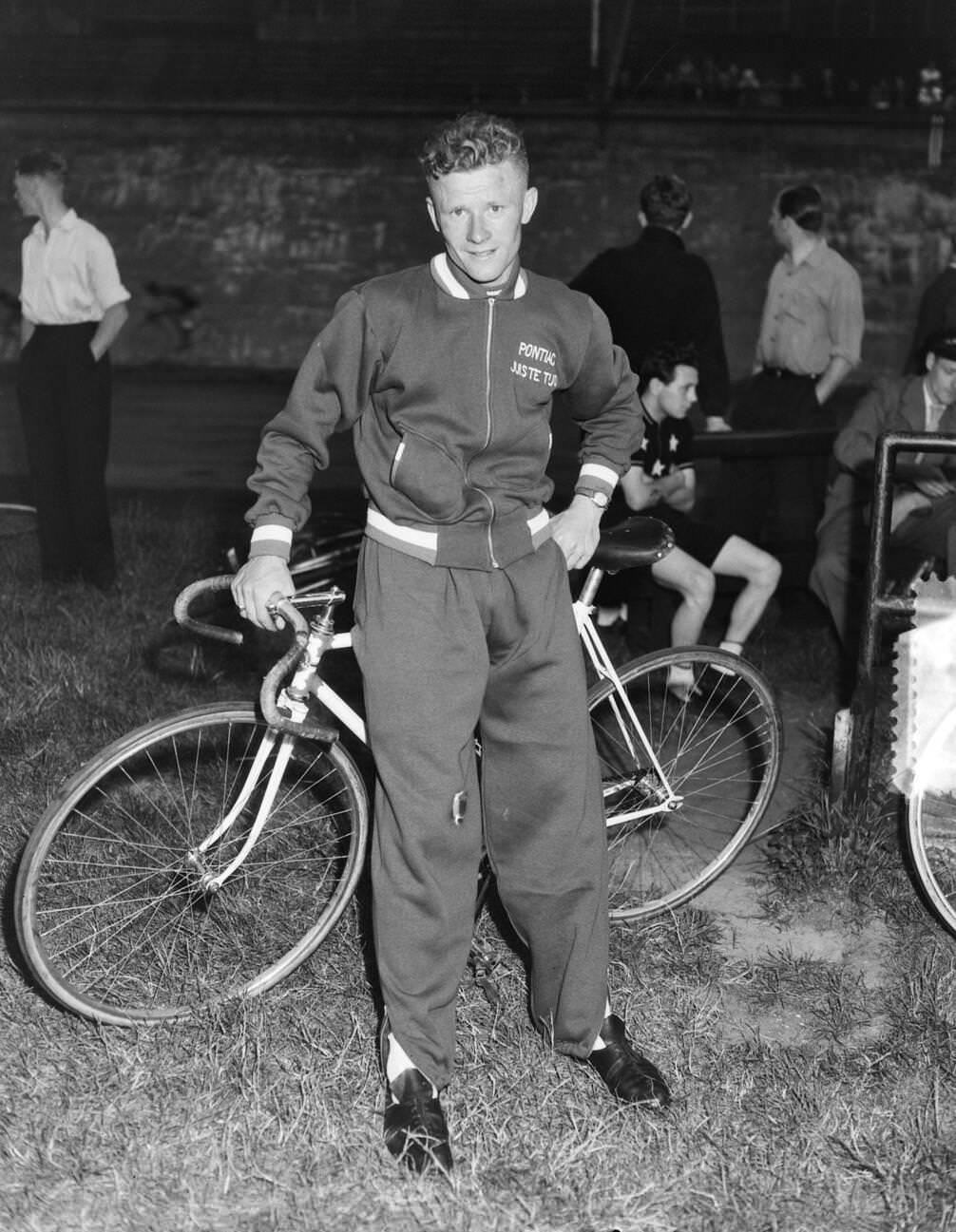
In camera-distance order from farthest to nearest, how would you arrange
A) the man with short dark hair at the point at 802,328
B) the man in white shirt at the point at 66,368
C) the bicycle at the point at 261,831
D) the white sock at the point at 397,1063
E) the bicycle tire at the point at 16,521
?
the bicycle tire at the point at 16,521
the man with short dark hair at the point at 802,328
the man in white shirt at the point at 66,368
the bicycle at the point at 261,831
the white sock at the point at 397,1063

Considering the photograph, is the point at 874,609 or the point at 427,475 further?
the point at 874,609

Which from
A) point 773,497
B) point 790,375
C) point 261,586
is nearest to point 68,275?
point 773,497

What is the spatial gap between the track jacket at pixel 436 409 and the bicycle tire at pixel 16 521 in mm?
5361

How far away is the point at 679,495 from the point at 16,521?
13.7 ft

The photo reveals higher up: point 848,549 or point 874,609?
point 874,609

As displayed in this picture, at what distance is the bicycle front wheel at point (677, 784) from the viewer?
4223mm

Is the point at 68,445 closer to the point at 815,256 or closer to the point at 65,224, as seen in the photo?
the point at 65,224

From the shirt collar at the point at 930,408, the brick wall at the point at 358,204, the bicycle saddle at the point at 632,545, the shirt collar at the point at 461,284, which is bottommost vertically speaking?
the brick wall at the point at 358,204

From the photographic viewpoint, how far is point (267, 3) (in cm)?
2516

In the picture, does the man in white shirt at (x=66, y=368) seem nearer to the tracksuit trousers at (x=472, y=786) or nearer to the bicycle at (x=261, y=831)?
the bicycle at (x=261, y=831)

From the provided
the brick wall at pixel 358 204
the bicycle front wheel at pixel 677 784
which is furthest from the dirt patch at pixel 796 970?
the brick wall at pixel 358 204

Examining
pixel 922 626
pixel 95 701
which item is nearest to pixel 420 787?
pixel 922 626

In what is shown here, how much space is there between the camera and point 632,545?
3879mm

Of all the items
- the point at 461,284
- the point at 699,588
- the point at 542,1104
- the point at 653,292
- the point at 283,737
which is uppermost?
the point at 461,284
